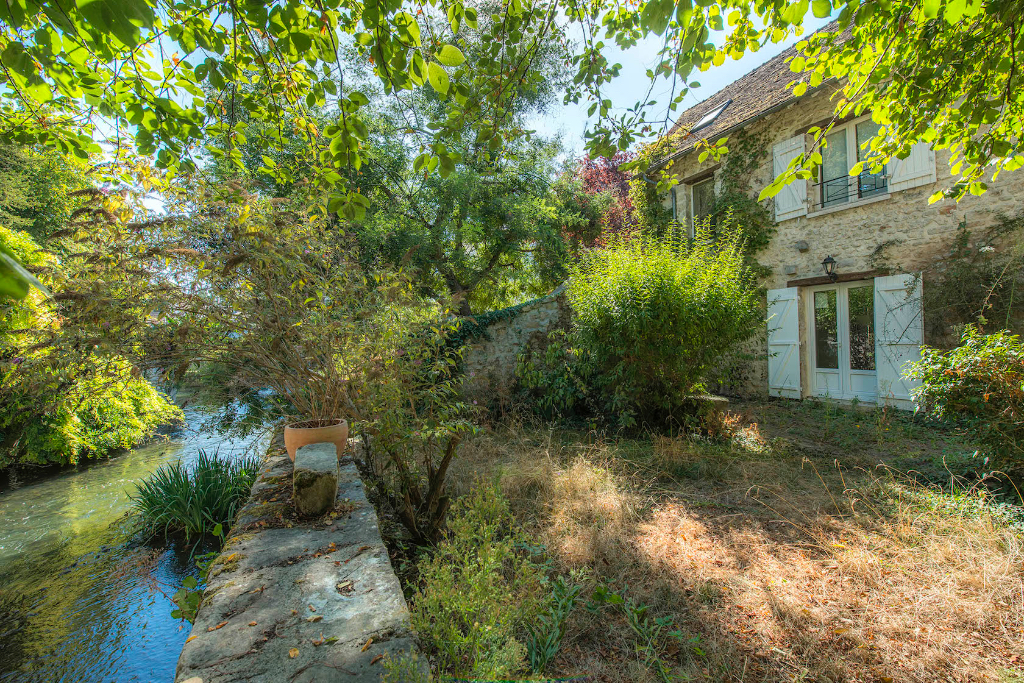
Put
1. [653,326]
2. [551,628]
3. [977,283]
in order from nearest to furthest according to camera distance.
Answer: [551,628]
[653,326]
[977,283]

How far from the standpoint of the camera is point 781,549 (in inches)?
122

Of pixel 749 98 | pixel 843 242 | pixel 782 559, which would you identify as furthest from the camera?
pixel 749 98

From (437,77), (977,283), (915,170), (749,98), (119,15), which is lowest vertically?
(977,283)

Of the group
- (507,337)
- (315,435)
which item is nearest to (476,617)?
(315,435)

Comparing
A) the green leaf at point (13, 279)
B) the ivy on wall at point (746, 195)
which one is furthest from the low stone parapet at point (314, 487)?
the ivy on wall at point (746, 195)

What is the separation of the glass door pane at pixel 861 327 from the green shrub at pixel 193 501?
8.28m

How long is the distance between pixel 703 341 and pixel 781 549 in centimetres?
287

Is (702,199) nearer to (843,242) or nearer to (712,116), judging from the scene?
(712,116)

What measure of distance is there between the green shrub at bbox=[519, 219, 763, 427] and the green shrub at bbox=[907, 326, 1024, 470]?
2.03 m

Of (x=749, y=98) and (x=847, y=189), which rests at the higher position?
(x=749, y=98)

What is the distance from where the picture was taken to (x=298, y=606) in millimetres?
1707

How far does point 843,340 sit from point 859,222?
177 cm

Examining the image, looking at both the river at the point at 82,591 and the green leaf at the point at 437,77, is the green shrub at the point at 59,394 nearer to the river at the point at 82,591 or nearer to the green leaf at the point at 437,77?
the river at the point at 82,591

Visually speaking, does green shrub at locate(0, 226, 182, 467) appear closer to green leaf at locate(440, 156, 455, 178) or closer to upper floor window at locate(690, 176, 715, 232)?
green leaf at locate(440, 156, 455, 178)
